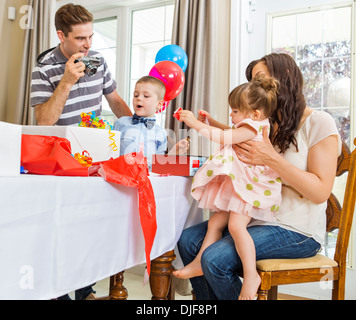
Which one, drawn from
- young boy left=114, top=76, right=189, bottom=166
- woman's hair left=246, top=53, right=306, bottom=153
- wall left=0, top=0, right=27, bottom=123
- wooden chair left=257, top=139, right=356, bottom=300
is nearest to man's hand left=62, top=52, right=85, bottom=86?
young boy left=114, top=76, right=189, bottom=166

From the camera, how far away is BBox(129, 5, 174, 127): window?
314 cm

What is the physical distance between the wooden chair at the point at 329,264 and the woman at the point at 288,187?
4cm

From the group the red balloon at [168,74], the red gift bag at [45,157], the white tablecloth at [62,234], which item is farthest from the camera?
the red balloon at [168,74]

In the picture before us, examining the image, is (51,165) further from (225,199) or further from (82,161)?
(225,199)

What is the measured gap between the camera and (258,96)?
1.22m

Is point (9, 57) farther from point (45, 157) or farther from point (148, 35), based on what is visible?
point (45, 157)

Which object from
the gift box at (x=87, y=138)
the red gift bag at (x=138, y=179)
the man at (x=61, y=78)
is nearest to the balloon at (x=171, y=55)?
the man at (x=61, y=78)

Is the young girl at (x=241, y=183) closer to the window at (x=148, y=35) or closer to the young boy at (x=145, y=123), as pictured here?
the young boy at (x=145, y=123)

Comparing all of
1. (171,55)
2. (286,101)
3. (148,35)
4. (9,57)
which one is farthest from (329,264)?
(9,57)

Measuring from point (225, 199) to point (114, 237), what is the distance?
455 mm

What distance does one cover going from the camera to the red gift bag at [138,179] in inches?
31.4

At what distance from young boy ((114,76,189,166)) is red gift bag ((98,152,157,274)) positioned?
0.61m

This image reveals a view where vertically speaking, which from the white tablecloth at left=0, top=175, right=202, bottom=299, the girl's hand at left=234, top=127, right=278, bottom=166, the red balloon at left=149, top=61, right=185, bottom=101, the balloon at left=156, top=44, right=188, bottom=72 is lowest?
the white tablecloth at left=0, top=175, right=202, bottom=299

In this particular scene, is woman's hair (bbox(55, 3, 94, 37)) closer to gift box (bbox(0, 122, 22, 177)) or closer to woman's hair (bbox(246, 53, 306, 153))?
woman's hair (bbox(246, 53, 306, 153))
